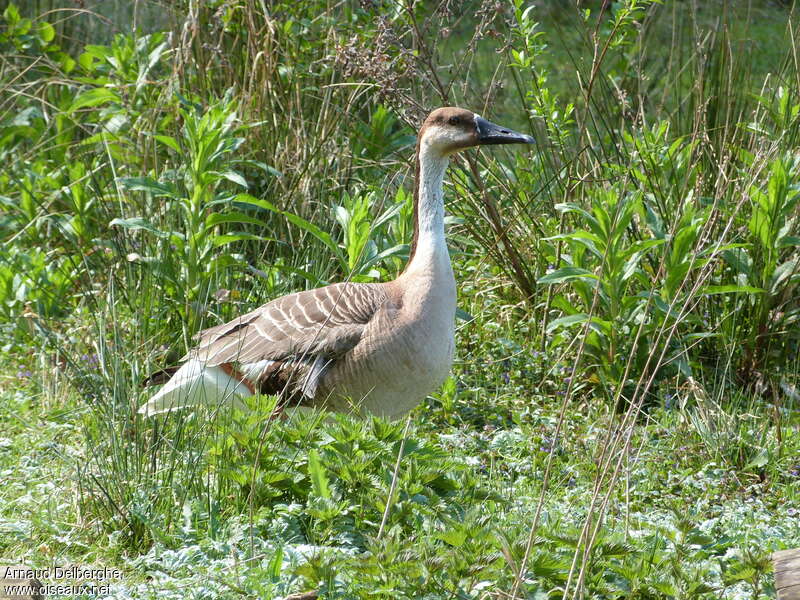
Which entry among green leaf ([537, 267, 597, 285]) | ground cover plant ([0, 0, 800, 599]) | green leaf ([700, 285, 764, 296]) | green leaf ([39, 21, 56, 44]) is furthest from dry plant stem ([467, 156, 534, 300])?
green leaf ([39, 21, 56, 44])

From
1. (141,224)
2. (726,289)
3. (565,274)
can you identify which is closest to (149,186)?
(141,224)

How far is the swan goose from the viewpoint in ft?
13.3

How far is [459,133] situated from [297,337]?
1.13 meters

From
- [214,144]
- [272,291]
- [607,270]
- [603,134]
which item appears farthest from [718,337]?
[214,144]

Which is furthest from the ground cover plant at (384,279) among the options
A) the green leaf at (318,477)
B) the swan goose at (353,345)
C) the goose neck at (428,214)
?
the goose neck at (428,214)

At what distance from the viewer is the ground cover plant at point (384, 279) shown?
2.94 meters

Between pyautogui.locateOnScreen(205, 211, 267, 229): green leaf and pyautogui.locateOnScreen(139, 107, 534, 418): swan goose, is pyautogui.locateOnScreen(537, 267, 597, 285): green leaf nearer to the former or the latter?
pyautogui.locateOnScreen(139, 107, 534, 418): swan goose

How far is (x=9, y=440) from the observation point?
4109 millimetres

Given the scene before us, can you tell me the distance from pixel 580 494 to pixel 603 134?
2893 millimetres

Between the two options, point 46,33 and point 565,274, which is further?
point 46,33

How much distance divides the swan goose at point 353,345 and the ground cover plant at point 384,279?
0.22 metres

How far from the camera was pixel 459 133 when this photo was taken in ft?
14.4

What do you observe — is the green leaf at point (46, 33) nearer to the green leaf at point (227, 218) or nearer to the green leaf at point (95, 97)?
the green leaf at point (95, 97)

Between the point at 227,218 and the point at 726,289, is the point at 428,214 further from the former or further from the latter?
the point at 726,289
